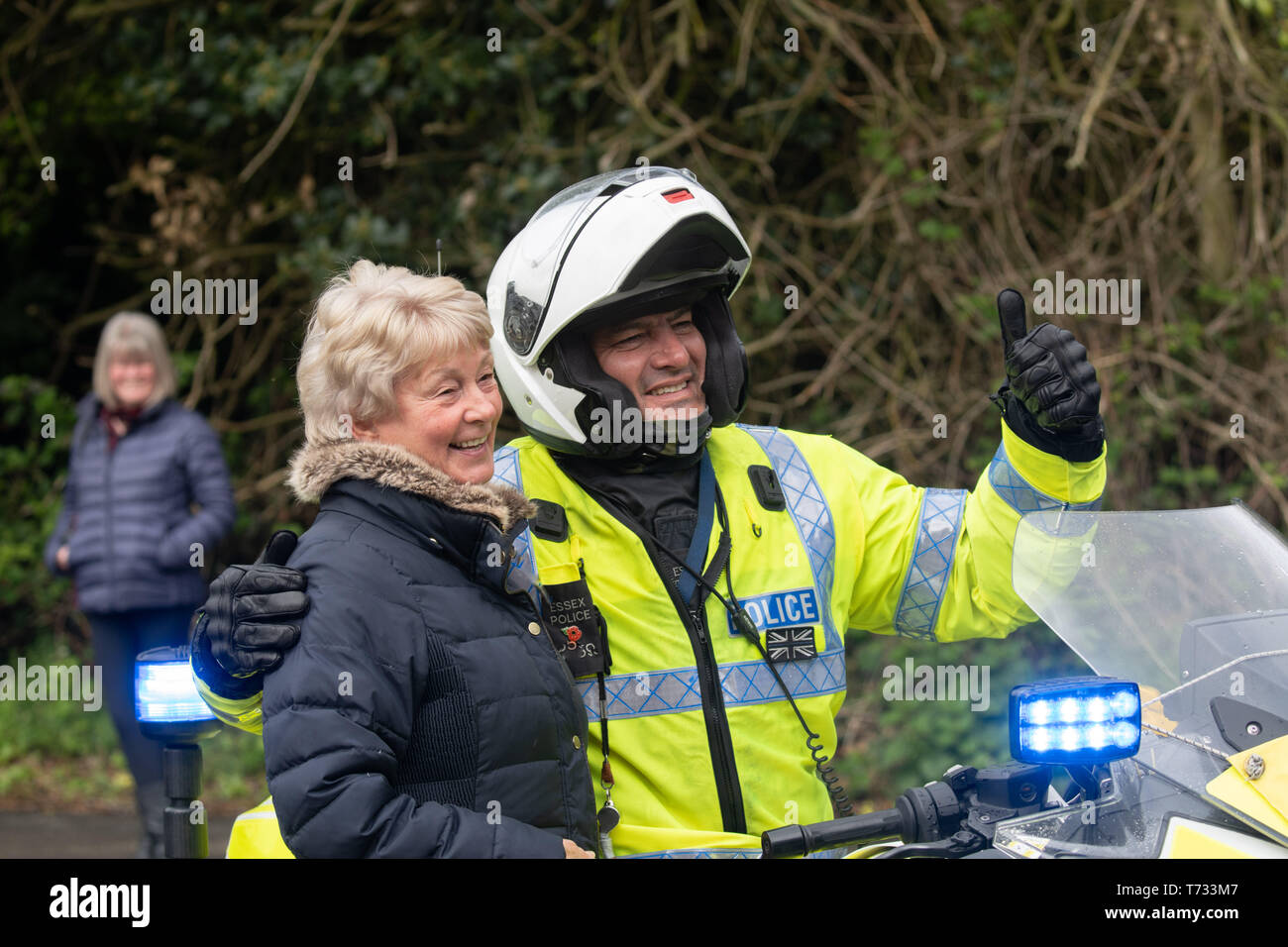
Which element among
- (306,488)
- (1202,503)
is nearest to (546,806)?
(306,488)

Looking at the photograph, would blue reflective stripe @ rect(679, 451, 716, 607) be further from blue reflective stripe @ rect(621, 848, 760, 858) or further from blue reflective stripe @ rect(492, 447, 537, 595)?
blue reflective stripe @ rect(621, 848, 760, 858)

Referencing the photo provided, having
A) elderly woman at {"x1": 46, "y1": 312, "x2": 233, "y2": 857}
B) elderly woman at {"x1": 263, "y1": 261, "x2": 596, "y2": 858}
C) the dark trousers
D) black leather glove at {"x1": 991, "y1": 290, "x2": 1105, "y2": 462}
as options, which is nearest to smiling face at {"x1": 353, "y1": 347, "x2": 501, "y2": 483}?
elderly woman at {"x1": 263, "y1": 261, "x2": 596, "y2": 858}

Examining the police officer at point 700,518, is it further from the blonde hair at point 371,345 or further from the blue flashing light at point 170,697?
the blonde hair at point 371,345

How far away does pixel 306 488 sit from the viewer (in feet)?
6.53

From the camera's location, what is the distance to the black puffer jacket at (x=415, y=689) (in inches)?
67.6

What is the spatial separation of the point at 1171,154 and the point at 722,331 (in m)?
4.00

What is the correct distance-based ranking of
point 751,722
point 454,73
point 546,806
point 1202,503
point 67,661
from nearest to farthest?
point 546,806, point 751,722, point 1202,503, point 454,73, point 67,661

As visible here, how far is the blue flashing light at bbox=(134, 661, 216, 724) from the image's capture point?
2258 millimetres

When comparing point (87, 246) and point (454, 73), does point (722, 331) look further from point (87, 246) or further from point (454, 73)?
point (87, 246)

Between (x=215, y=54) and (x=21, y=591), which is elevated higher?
(x=215, y=54)

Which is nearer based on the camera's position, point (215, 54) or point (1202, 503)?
point (1202, 503)

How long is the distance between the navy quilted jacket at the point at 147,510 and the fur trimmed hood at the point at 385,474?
2.96m

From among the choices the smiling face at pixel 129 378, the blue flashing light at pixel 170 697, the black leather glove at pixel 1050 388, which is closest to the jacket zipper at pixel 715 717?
the black leather glove at pixel 1050 388

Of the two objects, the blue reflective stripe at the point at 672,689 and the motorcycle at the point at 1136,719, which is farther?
the blue reflective stripe at the point at 672,689
